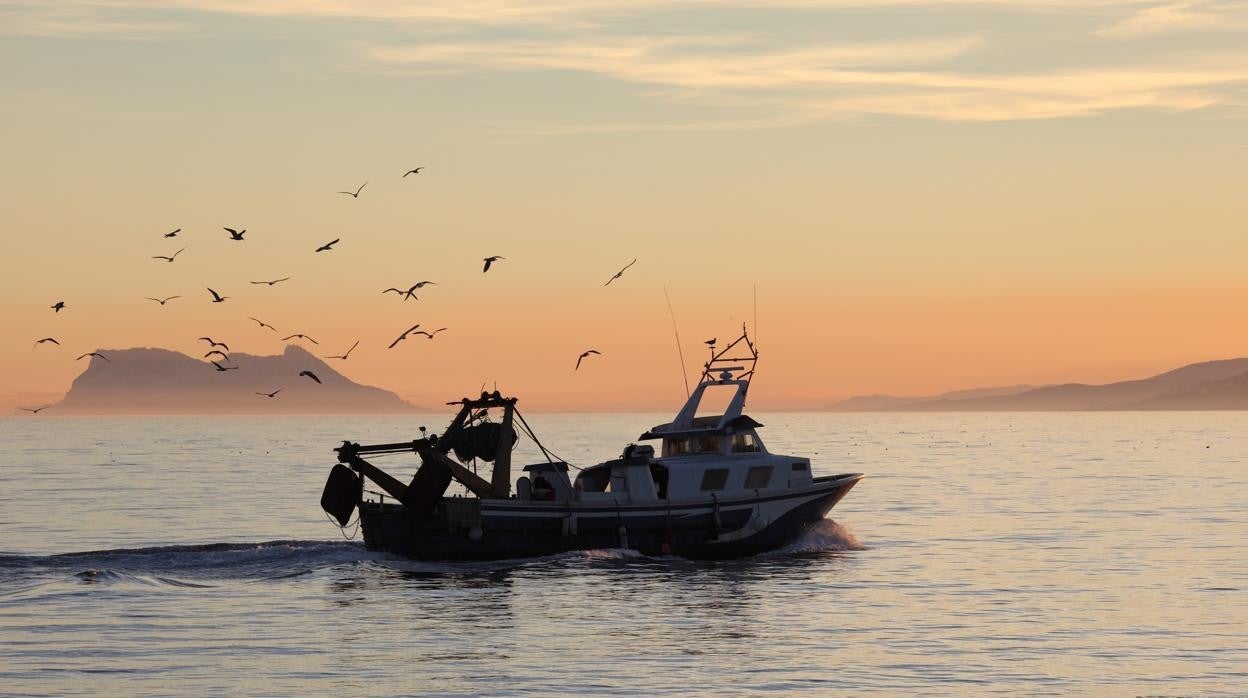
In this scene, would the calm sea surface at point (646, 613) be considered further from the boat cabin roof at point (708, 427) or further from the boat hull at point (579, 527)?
the boat cabin roof at point (708, 427)

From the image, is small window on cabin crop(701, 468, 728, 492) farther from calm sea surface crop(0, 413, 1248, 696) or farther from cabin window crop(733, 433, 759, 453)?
calm sea surface crop(0, 413, 1248, 696)

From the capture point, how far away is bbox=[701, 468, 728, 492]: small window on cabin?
50656 mm

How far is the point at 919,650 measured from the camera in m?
33.5

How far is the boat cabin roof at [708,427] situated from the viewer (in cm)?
5128

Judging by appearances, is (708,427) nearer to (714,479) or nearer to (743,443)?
(743,443)

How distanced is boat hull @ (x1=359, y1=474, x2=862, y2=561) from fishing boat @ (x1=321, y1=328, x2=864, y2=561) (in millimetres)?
32

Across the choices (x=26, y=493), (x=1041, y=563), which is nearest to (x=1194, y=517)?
(x=1041, y=563)

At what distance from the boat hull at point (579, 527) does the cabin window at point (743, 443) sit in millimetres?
1556

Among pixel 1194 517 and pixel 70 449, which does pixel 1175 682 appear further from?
pixel 70 449

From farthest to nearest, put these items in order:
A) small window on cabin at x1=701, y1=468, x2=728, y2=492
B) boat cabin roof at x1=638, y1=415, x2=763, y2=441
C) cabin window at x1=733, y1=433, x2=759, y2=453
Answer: cabin window at x1=733, y1=433, x2=759, y2=453, boat cabin roof at x1=638, y1=415, x2=763, y2=441, small window on cabin at x1=701, y1=468, x2=728, y2=492

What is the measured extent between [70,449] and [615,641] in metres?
173

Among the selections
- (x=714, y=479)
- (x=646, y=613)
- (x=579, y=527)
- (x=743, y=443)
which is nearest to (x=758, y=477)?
(x=743, y=443)

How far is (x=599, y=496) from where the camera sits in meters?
50.0

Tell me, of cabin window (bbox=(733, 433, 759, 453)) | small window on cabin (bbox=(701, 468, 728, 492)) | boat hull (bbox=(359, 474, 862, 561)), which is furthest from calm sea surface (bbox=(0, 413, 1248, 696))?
cabin window (bbox=(733, 433, 759, 453))
